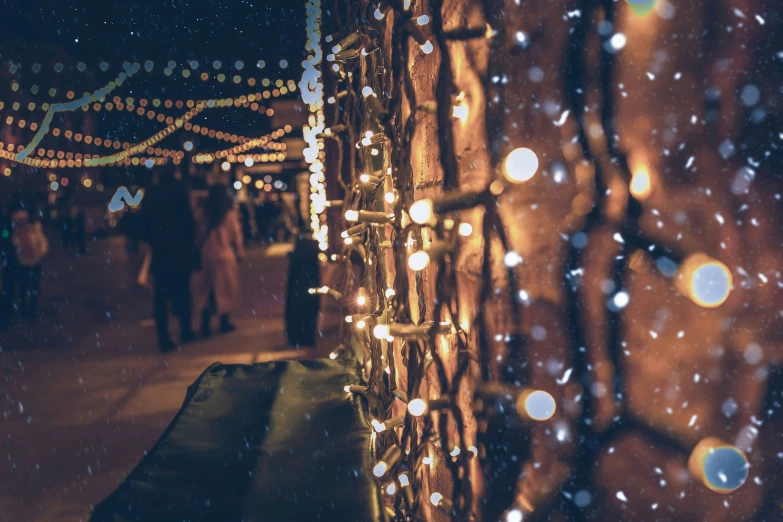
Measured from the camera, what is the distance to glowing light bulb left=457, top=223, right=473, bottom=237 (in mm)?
1176

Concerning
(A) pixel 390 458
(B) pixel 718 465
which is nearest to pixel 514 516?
(B) pixel 718 465

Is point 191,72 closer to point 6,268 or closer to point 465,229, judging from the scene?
point 6,268

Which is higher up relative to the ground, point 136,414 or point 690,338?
point 690,338

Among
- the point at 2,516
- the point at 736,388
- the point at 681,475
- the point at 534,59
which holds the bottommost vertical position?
the point at 2,516

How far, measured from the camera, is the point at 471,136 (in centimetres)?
114

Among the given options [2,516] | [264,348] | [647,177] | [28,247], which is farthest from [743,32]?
[28,247]

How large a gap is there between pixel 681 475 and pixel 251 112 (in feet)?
60.8

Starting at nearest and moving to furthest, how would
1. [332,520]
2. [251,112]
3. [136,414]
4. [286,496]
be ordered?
[332,520] < [286,496] < [136,414] < [251,112]

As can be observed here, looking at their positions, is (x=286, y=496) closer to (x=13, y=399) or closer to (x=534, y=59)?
(x=534, y=59)

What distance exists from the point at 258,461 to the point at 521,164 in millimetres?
1431

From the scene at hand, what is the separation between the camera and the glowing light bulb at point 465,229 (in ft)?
3.86

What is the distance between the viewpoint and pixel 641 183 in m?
0.88

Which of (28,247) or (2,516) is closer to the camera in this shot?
(2,516)

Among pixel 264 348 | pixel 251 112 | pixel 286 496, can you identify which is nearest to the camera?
pixel 286 496
